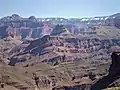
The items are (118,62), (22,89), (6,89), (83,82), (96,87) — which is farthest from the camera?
(83,82)

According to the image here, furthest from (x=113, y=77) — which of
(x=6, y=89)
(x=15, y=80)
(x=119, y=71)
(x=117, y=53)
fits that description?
(x=15, y=80)

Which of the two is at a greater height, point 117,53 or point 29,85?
point 117,53

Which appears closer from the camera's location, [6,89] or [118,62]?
[118,62]

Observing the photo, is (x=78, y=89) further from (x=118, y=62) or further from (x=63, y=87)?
Result: (x=118, y=62)

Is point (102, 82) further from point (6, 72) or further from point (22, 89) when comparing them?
point (6, 72)

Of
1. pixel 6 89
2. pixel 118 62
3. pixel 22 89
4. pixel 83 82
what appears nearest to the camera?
pixel 118 62

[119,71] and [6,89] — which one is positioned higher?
[119,71]

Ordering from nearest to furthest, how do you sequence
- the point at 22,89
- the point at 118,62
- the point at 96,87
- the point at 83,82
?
the point at 96,87
the point at 118,62
the point at 22,89
the point at 83,82

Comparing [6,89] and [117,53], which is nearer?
[117,53]

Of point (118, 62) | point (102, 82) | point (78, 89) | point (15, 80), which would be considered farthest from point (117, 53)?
point (15, 80)
